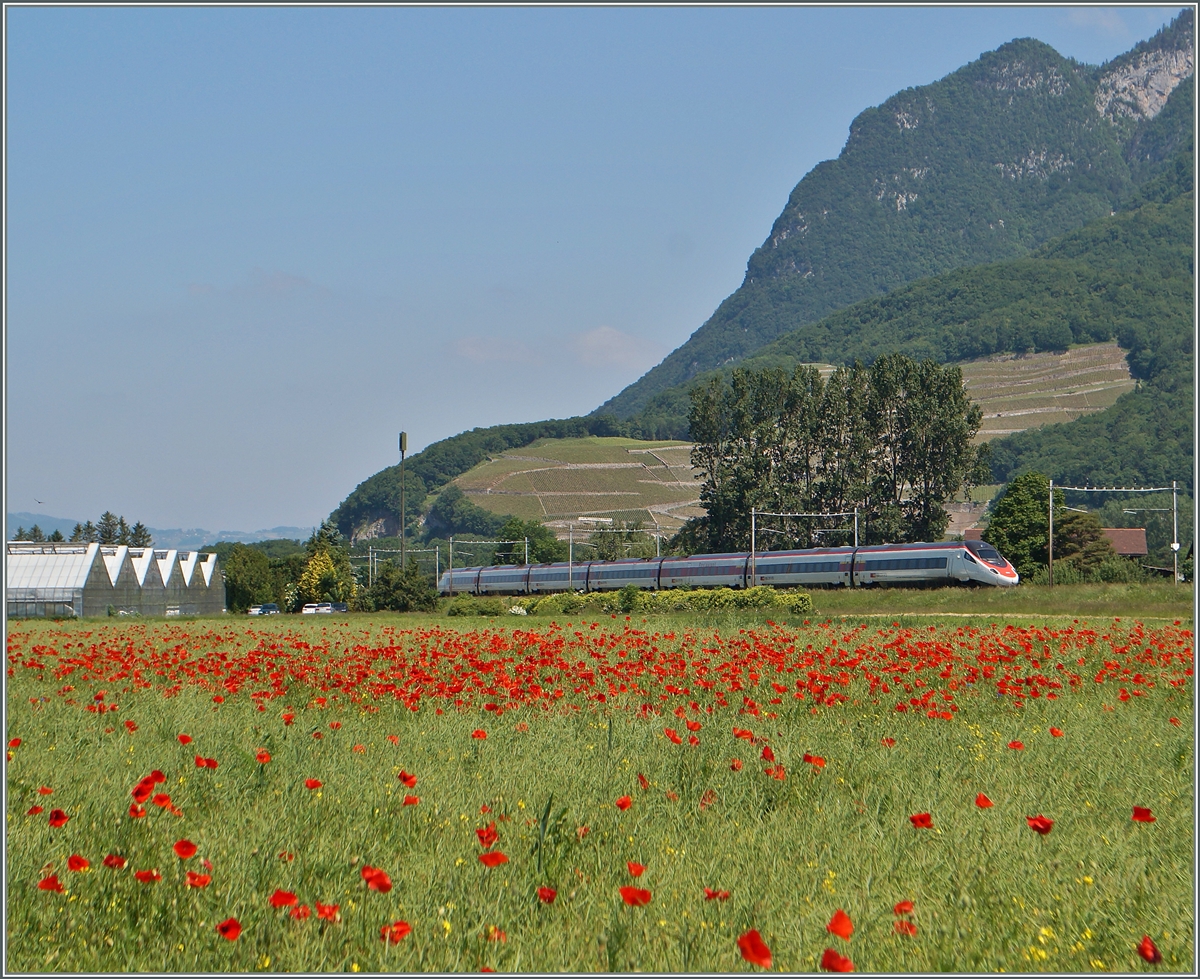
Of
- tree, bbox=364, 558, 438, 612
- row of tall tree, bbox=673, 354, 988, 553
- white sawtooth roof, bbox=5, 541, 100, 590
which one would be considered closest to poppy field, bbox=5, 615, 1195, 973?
tree, bbox=364, 558, 438, 612

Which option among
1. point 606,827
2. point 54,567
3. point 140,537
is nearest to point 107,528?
point 140,537

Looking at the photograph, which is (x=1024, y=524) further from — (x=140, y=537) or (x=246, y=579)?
(x=140, y=537)

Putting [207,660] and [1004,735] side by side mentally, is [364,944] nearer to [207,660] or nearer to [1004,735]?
[1004,735]

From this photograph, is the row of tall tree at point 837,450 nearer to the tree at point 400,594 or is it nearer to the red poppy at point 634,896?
the tree at point 400,594

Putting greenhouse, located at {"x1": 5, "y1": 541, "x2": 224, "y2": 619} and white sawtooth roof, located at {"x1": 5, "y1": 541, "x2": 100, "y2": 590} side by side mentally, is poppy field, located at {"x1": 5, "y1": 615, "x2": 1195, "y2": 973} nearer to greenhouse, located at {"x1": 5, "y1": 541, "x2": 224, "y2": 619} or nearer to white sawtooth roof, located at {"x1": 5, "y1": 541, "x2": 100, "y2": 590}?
greenhouse, located at {"x1": 5, "y1": 541, "x2": 224, "y2": 619}

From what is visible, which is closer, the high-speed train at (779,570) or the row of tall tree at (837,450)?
the high-speed train at (779,570)

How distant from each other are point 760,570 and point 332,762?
174ft

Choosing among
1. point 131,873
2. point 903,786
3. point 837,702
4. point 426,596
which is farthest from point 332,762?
point 426,596

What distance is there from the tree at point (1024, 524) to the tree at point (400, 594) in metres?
37.7

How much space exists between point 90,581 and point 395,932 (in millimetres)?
60857

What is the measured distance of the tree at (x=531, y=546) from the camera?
125312 mm

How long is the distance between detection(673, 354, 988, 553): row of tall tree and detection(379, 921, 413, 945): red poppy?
6627cm

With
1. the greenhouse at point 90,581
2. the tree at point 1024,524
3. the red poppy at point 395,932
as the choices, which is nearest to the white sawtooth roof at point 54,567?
the greenhouse at point 90,581

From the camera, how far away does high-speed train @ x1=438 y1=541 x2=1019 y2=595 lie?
51219mm
